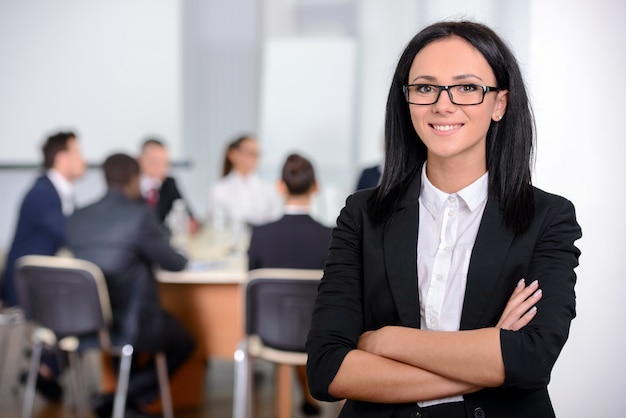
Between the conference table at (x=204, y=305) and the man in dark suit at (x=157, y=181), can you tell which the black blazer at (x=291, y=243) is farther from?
the man in dark suit at (x=157, y=181)

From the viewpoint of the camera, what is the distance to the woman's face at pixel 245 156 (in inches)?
268

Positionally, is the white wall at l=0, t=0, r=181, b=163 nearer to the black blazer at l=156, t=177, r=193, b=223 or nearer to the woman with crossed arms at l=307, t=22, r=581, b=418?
the black blazer at l=156, t=177, r=193, b=223

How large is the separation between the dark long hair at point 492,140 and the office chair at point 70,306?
2.52m

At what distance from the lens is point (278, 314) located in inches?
152

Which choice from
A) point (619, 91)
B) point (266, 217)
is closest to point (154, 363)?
point (266, 217)

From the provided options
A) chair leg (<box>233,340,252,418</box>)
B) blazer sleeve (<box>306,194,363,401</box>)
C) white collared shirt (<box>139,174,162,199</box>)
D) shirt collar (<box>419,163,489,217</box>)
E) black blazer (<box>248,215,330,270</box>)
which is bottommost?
chair leg (<box>233,340,252,418</box>)

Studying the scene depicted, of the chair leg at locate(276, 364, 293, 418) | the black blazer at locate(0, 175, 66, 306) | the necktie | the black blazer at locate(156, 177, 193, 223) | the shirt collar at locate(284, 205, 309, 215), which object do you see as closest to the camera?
the shirt collar at locate(284, 205, 309, 215)

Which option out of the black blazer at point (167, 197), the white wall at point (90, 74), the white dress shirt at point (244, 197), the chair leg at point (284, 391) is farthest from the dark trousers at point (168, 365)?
the white wall at point (90, 74)

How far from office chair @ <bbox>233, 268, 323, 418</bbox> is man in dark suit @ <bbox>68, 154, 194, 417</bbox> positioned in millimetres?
703

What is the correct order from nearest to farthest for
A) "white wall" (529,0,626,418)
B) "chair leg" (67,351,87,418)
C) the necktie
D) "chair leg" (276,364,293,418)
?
1. "white wall" (529,0,626,418)
2. "chair leg" (276,364,293,418)
3. "chair leg" (67,351,87,418)
4. the necktie

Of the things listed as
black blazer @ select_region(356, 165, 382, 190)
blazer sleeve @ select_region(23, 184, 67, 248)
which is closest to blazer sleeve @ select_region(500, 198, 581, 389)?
blazer sleeve @ select_region(23, 184, 67, 248)

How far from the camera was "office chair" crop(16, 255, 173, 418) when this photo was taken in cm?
419

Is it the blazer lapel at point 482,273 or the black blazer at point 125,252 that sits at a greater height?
the blazer lapel at point 482,273

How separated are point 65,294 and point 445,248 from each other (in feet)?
9.25
